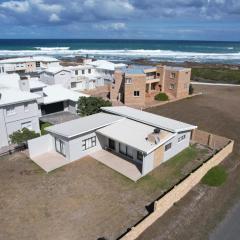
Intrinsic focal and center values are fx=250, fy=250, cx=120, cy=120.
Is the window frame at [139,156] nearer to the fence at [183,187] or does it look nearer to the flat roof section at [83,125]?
the fence at [183,187]

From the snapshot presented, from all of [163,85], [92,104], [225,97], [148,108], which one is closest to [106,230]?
[92,104]

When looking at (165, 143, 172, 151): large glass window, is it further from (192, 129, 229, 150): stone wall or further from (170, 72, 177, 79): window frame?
(170, 72, 177, 79): window frame

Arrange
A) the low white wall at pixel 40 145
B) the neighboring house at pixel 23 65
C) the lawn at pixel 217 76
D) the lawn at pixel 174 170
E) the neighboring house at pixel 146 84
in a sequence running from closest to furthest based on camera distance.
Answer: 1. the lawn at pixel 174 170
2. the low white wall at pixel 40 145
3. the neighboring house at pixel 146 84
4. the neighboring house at pixel 23 65
5. the lawn at pixel 217 76

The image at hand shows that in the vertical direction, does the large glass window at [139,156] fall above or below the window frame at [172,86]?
below

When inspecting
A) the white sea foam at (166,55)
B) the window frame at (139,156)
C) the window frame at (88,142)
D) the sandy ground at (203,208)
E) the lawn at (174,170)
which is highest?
the white sea foam at (166,55)

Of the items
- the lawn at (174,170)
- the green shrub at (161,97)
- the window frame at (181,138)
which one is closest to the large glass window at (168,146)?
the lawn at (174,170)

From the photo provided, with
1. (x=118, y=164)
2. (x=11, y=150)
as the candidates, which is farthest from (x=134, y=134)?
(x=11, y=150)

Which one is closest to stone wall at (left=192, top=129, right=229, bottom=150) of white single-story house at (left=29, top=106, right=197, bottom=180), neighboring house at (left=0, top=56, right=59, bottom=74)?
white single-story house at (left=29, top=106, right=197, bottom=180)
